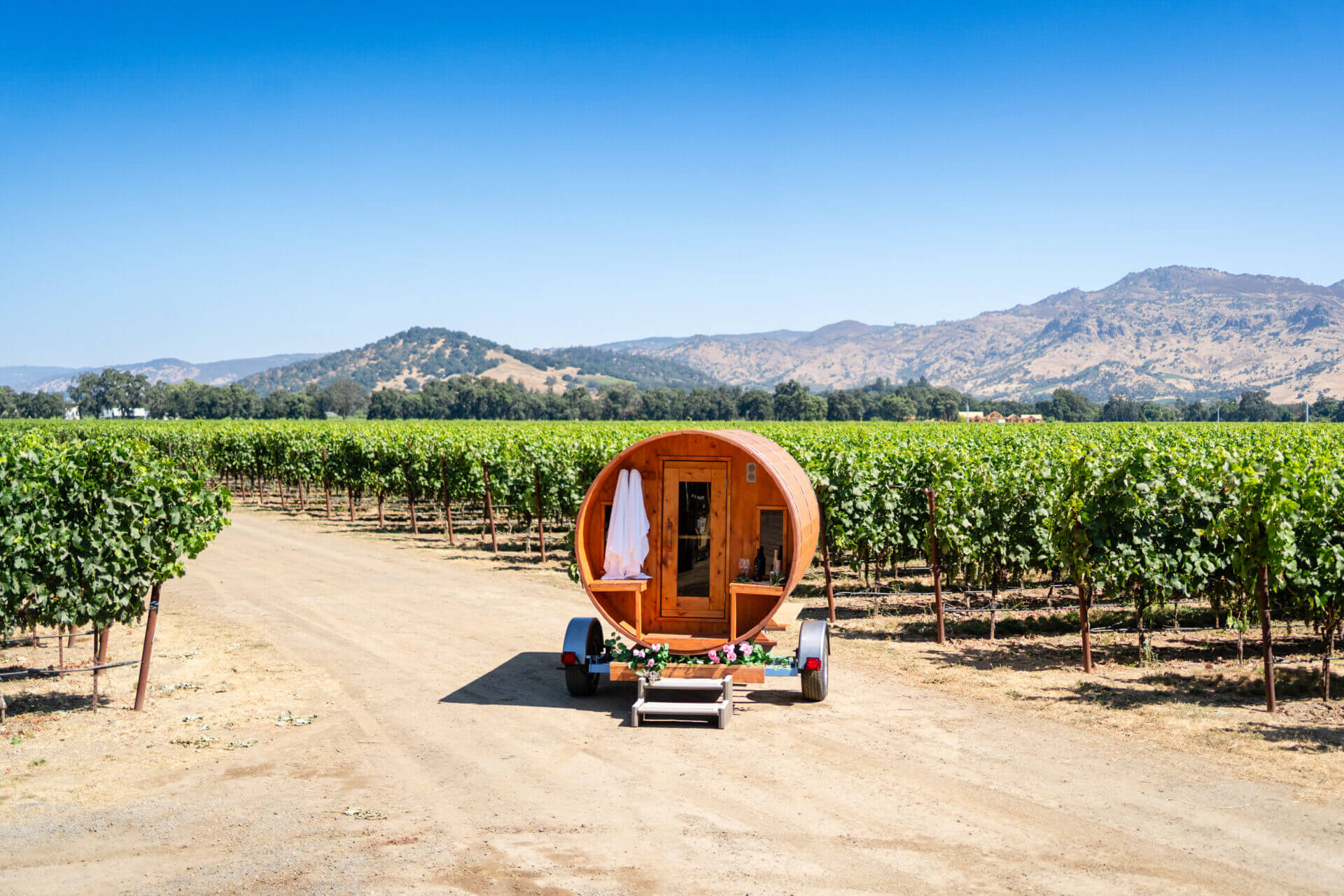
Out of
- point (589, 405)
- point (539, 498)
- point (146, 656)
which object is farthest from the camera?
point (589, 405)

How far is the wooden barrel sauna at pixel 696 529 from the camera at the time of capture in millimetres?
11414

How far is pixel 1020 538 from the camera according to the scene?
52.5 ft

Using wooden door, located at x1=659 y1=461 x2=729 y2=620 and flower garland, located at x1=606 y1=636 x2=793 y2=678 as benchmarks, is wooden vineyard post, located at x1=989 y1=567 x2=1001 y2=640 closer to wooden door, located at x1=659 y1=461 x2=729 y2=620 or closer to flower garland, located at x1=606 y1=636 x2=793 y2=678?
flower garland, located at x1=606 y1=636 x2=793 y2=678

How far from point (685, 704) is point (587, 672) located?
143 cm

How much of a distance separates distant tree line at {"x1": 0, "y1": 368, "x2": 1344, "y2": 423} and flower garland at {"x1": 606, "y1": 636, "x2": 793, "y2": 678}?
357 feet

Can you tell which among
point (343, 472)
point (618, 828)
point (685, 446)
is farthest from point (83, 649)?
point (343, 472)

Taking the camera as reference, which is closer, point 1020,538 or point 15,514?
point 15,514

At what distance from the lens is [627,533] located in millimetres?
11328

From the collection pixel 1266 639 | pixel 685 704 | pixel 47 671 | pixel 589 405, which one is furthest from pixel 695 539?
pixel 589 405

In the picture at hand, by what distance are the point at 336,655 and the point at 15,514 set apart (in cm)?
448

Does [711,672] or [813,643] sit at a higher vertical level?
[813,643]

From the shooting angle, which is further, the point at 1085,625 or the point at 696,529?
the point at 1085,625

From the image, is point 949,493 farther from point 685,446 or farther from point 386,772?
point 386,772

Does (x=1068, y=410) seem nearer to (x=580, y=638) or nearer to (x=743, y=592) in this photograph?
(x=743, y=592)
